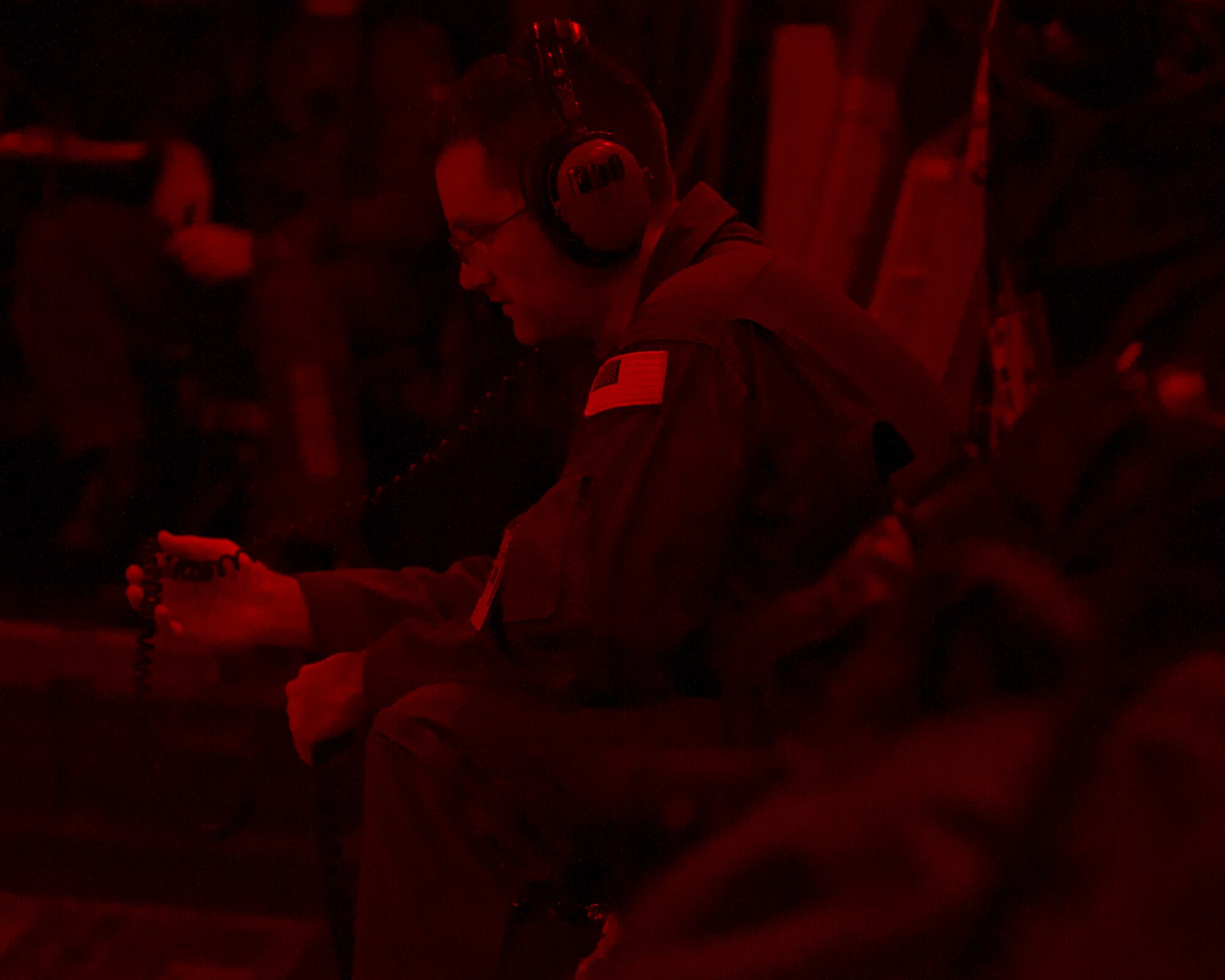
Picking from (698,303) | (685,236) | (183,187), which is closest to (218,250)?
(183,187)

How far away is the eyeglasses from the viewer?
1292 mm

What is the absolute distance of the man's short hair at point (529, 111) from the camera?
1.27 meters

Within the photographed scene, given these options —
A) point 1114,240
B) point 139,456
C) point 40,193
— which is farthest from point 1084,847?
point 40,193

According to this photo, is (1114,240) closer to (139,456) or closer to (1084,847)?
(1084,847)

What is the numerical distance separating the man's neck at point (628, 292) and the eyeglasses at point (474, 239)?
14 cm

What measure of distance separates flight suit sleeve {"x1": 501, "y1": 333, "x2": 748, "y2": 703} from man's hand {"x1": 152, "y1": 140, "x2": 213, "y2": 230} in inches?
Answer: 56.6

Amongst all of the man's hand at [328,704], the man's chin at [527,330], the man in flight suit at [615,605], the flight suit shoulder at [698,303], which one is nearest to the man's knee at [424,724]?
the man in flight suit at [615,605]

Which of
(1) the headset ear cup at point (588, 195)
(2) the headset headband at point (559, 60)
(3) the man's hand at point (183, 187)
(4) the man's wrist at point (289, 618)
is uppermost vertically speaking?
(2) the headset headband at point (559, 60)

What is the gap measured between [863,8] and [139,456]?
165 centimetres

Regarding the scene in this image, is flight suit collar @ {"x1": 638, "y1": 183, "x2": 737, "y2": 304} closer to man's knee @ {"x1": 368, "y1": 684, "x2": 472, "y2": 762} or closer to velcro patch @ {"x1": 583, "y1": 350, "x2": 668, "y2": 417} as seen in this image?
velcro patch @ {"x1": 583, "y1": 350, "x2": 668, "y2": 417}

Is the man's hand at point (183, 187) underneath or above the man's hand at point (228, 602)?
above

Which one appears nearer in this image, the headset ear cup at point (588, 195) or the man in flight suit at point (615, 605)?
the man in flight suit at point (615, 605)

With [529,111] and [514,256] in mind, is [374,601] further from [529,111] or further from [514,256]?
[529,111]

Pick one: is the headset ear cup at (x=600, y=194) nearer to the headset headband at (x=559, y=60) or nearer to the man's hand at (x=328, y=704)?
the headset headband at (x=559, y=60)
